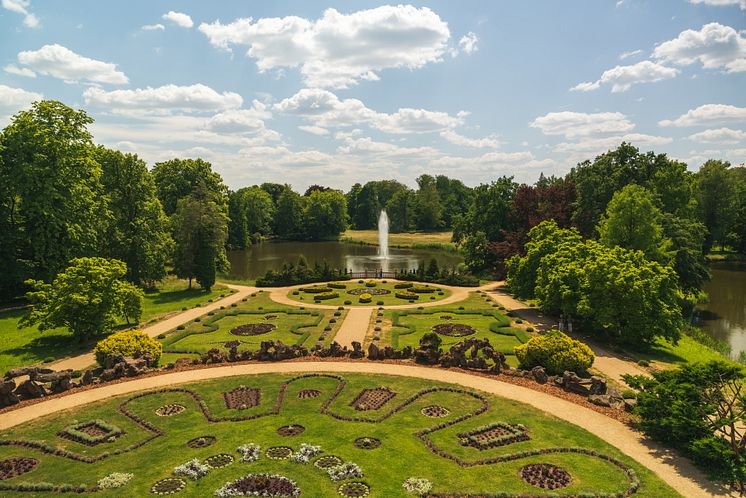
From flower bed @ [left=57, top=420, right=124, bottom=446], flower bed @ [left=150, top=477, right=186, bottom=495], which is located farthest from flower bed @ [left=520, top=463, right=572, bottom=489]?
flower bed @ [left=57, top=420, right=124, bottom=446]

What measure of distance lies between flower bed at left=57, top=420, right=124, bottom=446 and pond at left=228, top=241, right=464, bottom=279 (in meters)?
52.6

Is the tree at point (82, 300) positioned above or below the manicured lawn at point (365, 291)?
above

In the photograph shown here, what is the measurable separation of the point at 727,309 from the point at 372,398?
163 ft

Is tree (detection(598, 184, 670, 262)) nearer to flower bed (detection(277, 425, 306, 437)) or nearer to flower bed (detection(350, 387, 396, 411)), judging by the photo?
flower bed (detection(350, 387, 396, 411))

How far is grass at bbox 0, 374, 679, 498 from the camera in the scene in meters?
15.8

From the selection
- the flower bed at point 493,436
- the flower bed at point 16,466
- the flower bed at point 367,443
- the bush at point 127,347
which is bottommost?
the flower bed at point 493,436

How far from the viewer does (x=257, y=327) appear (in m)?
37.9

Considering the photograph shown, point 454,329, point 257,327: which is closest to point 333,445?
point 454,329

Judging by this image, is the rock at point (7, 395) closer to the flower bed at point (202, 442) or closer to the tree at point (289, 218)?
the flower bed at point (202, 442)

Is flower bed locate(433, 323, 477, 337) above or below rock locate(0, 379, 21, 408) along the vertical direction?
below

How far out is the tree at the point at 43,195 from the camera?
137 ft

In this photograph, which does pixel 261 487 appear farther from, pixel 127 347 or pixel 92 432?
pixel 127 347

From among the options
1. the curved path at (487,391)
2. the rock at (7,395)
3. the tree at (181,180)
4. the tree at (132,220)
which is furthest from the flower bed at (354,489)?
the tree at (181,180)

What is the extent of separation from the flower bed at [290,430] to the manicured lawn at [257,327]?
12789 mm
